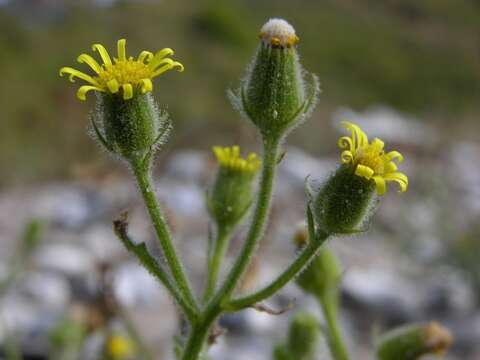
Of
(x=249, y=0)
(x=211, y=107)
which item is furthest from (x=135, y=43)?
(x=249, y=0)

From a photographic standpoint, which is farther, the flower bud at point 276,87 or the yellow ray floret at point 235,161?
the yellow ray floret at point 235,161

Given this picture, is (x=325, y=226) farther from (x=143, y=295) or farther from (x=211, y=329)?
(x=143, y=295)

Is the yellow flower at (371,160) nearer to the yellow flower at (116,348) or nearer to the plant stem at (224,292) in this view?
the plant stem at (224,292)

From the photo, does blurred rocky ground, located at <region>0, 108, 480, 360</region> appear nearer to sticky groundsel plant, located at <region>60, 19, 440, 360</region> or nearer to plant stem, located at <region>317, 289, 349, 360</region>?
plant stem, located at <region>317, 289, 349, 360</region>

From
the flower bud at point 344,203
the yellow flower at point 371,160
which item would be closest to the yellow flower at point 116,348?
the flower bud at point 344,203

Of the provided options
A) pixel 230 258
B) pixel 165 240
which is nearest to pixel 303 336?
pixel 165 240

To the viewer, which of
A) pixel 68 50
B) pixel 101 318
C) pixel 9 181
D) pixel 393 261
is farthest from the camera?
pixel 68 50

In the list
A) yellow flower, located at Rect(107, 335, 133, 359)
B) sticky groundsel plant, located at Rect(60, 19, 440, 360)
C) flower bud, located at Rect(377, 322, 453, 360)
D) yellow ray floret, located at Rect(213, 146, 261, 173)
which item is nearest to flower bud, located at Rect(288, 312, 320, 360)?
flower bud, located at Rect(377, 322, 453, 360)
